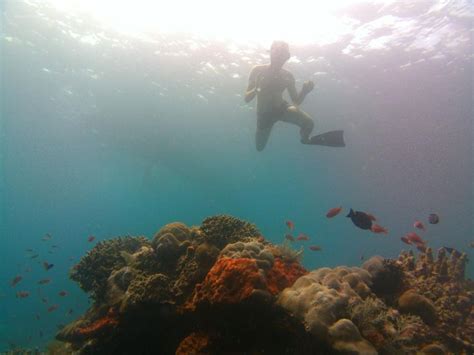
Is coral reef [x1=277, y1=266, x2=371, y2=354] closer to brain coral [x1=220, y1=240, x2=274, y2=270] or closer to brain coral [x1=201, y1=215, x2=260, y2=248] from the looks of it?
brain coral [x1=220, y1=240, x2=274, y2=270]

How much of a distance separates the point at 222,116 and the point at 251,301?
93.8ft

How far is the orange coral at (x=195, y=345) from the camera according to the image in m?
4.70

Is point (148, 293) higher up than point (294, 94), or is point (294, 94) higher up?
point (294, 94)

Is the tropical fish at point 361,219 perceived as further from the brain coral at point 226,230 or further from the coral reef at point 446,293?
the brain coral at point 226,230

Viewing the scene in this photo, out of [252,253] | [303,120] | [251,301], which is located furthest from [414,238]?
[251,301]

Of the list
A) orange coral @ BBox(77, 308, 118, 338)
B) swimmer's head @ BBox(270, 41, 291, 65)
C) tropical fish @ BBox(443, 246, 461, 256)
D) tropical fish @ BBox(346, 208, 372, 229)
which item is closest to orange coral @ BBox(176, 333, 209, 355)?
orange coral @ BBox(77, 308, 118, 338)

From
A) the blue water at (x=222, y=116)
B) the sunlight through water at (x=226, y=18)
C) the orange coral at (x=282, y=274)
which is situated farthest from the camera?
the blue water at (x=222, y=116)

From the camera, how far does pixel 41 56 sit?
81.0ft

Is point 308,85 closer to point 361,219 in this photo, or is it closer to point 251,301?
point 361,219

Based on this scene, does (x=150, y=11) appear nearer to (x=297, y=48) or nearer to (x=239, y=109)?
(x=297, y=48)

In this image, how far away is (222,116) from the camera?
3198 cm

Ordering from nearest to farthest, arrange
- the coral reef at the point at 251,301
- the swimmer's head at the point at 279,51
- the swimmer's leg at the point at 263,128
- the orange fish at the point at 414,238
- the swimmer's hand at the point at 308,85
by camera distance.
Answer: the coral reef at the point at 251,301, the orange fish at the point at 414,238, the swimmer's hand at the point at 308,85, the swimmer's head at the point at 279,51, the swimmer's leg at the point at 263,128

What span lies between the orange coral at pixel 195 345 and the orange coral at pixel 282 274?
4.19ft

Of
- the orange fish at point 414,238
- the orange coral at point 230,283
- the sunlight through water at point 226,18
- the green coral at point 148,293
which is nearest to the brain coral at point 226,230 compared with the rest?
the green coral at point 148,293
